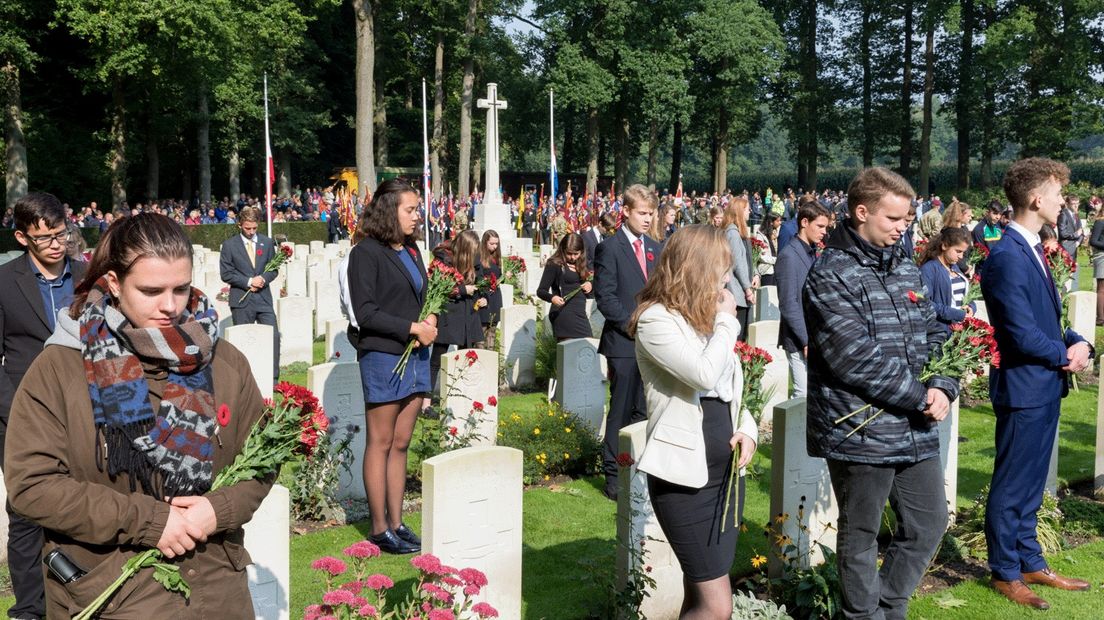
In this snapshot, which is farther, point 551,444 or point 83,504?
point 551,444

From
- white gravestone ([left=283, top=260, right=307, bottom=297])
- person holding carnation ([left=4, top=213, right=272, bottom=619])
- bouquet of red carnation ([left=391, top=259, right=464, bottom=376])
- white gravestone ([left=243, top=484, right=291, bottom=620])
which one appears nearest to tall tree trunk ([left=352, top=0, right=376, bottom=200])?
white gravestone ([left=283, top=260, right=307, bottom=297])

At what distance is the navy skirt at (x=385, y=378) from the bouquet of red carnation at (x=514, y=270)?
11080mm

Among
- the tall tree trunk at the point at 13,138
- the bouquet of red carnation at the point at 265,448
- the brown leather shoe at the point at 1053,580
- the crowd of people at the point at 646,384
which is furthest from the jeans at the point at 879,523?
the tall tree trunk at the point at 13,138

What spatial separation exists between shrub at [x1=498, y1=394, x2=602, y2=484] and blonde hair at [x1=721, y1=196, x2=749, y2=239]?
304 centimetres

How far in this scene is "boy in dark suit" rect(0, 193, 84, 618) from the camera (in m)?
4.81

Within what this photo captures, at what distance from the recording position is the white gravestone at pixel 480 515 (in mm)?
4531

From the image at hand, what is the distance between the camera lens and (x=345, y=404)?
726 centimetres

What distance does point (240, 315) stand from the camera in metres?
10.4

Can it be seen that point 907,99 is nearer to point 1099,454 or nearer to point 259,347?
point 1099,454

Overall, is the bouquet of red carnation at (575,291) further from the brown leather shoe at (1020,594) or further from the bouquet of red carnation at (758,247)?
the brown leather shoe at (1020,594)

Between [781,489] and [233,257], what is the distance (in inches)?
264

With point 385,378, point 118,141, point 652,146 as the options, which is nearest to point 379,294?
point 385,378

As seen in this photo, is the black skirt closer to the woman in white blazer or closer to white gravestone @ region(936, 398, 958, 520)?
the woman in white blazer

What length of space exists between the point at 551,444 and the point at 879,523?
4259 mm
